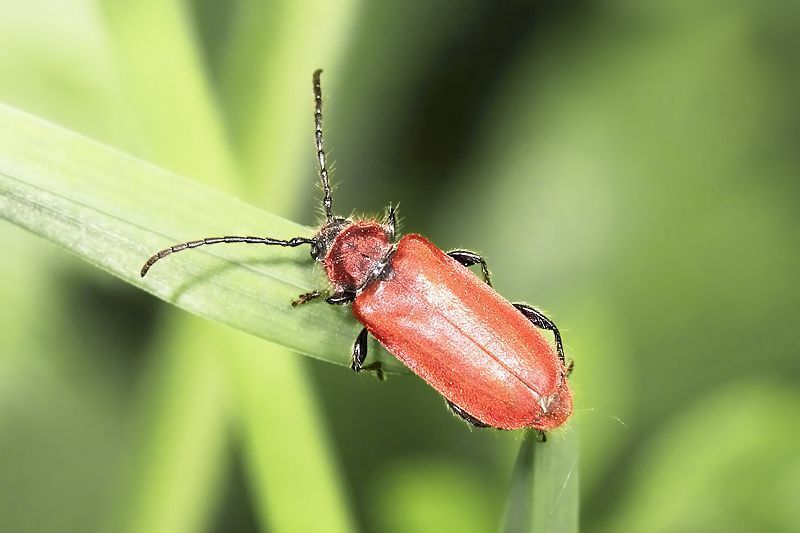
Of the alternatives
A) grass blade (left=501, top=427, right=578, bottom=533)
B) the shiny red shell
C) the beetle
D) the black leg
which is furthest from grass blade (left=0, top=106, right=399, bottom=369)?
the black leg

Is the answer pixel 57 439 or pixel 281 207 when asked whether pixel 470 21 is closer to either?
pixel 281 207

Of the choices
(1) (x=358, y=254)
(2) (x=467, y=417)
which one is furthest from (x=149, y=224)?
(2) (x=467, y=417)

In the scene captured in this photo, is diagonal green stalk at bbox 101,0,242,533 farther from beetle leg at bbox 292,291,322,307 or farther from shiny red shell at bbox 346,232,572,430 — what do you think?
beetle leg at bbox 292,291,322,307

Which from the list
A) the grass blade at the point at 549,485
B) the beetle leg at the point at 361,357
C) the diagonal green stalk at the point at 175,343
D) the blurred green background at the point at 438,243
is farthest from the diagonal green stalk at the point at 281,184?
the grass blade at the point at 549,485

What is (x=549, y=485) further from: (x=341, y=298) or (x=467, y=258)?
(x=467, y=258)

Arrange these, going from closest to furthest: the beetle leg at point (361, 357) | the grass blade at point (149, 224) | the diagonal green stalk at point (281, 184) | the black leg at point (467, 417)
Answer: the grass blade at point (149, 224) → the beetle leg at point (361, 357) → the black leg at point (467, 417) → the diagonal green stalk at point (281, 184)

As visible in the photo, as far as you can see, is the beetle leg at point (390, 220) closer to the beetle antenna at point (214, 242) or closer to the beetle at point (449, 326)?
the beetle at point (449, 326)

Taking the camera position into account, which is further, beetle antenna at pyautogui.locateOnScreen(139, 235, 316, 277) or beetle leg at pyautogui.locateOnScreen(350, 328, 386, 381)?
beetle leg at pyautogui.locateOnScreen(350, 328, 386, 381)

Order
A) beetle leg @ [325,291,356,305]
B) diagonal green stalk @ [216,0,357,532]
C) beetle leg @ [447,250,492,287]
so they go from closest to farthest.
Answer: beetle leg @ [325,291,356,305], diagonal green stalk @ [216,0,357,532], beetle leg @ [447,250,492,287]
